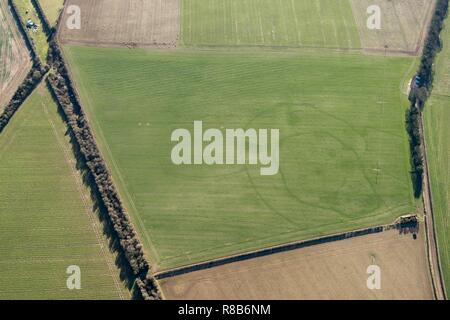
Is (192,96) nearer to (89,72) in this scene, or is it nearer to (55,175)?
(89,72)

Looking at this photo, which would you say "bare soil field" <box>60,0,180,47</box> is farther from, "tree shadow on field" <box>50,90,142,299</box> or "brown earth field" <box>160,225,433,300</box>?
"brown earth field" <box>160,225,433,300</box>

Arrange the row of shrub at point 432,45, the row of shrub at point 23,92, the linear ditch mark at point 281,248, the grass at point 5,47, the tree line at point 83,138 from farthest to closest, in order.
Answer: the grass at point 5,47
the row of shrub at point 432,45
the row of shrub at point 23,92
the linear ditch mark at point 281,248
the tree line at point 83,138

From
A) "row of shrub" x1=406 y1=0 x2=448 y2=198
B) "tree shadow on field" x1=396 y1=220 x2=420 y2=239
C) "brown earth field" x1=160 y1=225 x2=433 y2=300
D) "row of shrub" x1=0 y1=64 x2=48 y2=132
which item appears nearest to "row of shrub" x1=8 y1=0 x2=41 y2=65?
"row of shrub" x1=0 y1=64 x2=48 y2=132

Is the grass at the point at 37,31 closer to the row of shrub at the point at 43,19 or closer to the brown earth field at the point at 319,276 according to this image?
the row of shrub at the point at 43,19

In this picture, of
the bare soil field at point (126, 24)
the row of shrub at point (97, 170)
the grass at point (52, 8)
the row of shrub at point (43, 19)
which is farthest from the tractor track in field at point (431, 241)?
the grass at point (52, 8)

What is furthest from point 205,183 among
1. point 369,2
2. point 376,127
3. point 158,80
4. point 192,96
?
point 369,2

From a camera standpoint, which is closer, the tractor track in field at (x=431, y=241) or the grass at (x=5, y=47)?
the tractor track in field at (x=431, y=241)
